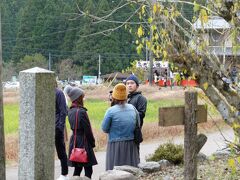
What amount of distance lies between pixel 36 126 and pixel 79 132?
302cm

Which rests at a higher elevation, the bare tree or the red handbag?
the bare tree

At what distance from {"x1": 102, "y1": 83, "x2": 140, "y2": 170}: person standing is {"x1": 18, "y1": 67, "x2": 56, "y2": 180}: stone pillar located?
2.61 meters

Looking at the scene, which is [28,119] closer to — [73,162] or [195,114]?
[195,114]

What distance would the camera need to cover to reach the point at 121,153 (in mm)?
7305

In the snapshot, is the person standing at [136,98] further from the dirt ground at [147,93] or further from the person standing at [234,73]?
the dirt ground at [147,93]

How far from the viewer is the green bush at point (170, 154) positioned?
29.3ft

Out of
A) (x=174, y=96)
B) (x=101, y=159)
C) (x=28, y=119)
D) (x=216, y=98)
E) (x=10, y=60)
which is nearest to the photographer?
→ (x=28, y=119)

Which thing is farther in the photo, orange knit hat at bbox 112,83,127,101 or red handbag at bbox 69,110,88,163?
red handbag at bbox 69,110,88,163

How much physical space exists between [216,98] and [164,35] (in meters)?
0.88

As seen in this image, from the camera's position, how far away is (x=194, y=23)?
535 centimetres

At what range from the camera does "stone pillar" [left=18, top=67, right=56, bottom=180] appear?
14.1 feet

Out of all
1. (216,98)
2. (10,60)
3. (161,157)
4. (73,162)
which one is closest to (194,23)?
(216,98)

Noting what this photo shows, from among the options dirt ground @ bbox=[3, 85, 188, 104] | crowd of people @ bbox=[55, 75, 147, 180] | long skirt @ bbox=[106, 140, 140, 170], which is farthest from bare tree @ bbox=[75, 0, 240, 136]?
dirt ground @ bbox=[3, 85, 188, 104]

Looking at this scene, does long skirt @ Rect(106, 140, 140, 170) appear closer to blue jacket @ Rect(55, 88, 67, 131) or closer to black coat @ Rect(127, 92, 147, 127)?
black coat @ Rect(127, 92, 147, 127)
